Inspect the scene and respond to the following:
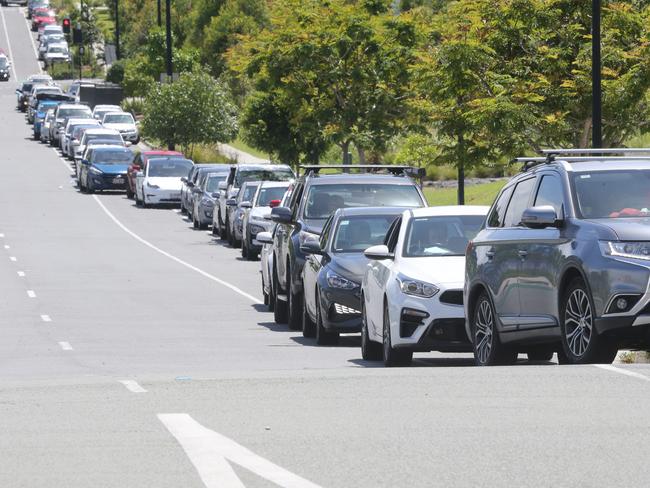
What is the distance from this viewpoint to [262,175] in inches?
1597

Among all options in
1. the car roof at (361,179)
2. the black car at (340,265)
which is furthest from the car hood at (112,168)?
the black car at (340,265)

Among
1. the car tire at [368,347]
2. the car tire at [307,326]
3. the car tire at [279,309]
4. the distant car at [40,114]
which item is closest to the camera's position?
the car tire at [368,347]

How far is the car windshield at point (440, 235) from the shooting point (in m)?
16.8

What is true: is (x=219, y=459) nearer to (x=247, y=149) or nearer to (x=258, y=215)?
(x=258, y=215)

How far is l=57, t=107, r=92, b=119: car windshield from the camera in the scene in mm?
78438

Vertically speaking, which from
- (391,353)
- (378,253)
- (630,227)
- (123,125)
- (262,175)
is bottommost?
(123,125)

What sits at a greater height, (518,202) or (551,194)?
(551,194)

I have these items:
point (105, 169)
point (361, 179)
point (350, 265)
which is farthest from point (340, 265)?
point (105, 169)

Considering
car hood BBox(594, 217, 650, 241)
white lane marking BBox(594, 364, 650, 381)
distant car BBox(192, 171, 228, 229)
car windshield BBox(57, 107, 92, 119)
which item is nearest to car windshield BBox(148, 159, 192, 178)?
distant car BBox(192, 171, 228, 229)

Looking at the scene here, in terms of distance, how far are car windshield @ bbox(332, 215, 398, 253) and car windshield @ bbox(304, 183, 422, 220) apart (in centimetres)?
168

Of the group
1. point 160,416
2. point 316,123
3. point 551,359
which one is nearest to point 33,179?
point 316,123

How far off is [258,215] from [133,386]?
23248mm

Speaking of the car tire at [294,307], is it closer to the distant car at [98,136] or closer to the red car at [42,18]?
the distant car at [98,136]

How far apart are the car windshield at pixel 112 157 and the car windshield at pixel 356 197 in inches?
1460
